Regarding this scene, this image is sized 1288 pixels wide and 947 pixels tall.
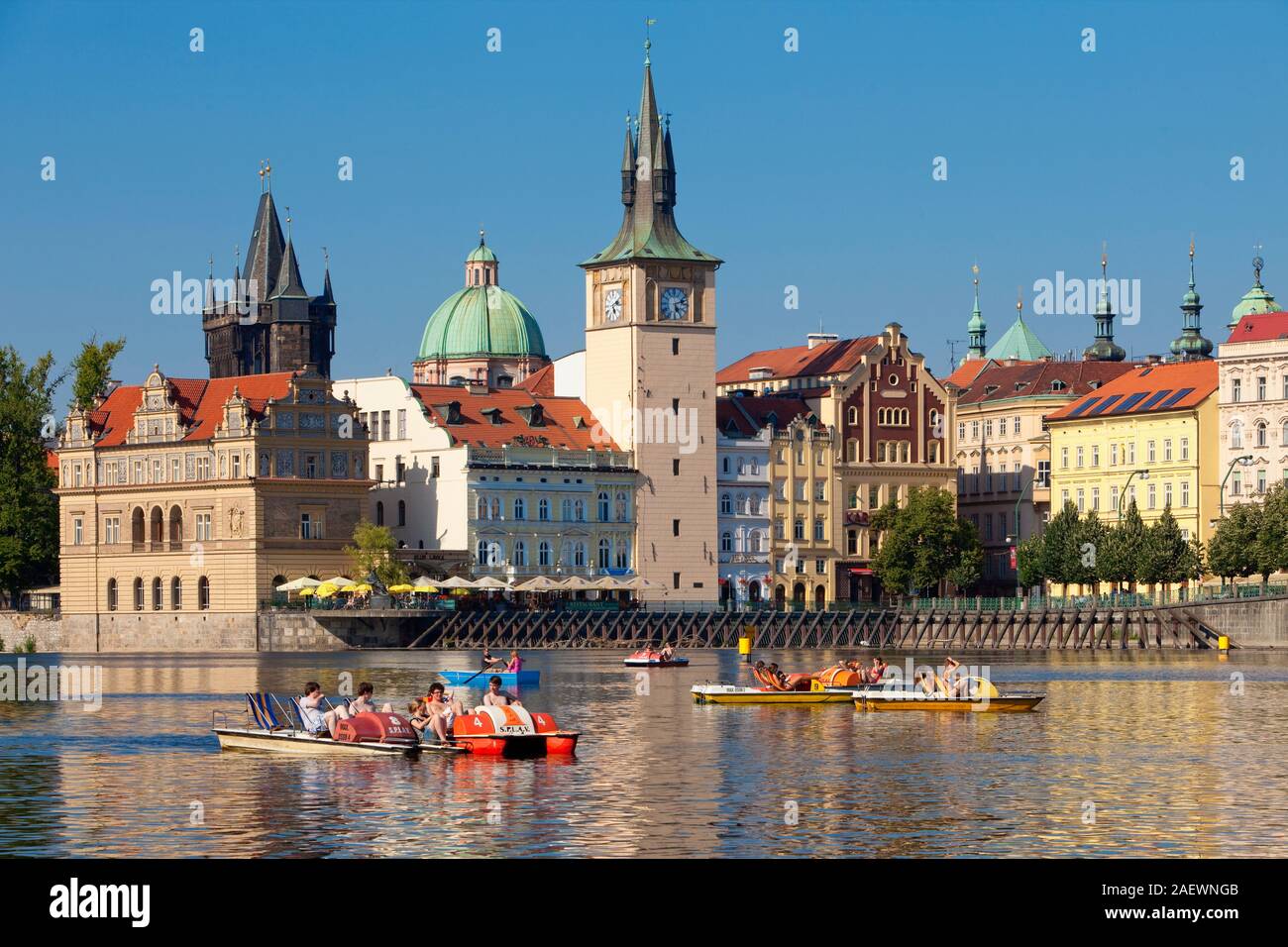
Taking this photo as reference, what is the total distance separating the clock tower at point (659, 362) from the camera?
188500 mm

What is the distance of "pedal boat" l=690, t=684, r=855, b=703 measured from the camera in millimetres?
91000

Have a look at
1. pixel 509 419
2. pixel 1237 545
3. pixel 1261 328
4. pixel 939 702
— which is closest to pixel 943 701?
pixel 939 702

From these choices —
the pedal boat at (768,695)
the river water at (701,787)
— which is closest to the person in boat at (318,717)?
the river water at (701,787)

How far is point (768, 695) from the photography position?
299ft

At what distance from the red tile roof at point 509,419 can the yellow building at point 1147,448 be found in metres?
34.9

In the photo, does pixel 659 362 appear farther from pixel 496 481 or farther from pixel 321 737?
pixel 321 737

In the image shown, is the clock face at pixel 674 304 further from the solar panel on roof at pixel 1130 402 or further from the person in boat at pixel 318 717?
the person in boat at pixel 318 717

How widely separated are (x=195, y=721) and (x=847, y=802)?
3352cm

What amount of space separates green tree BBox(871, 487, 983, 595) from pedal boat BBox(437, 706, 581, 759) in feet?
390
